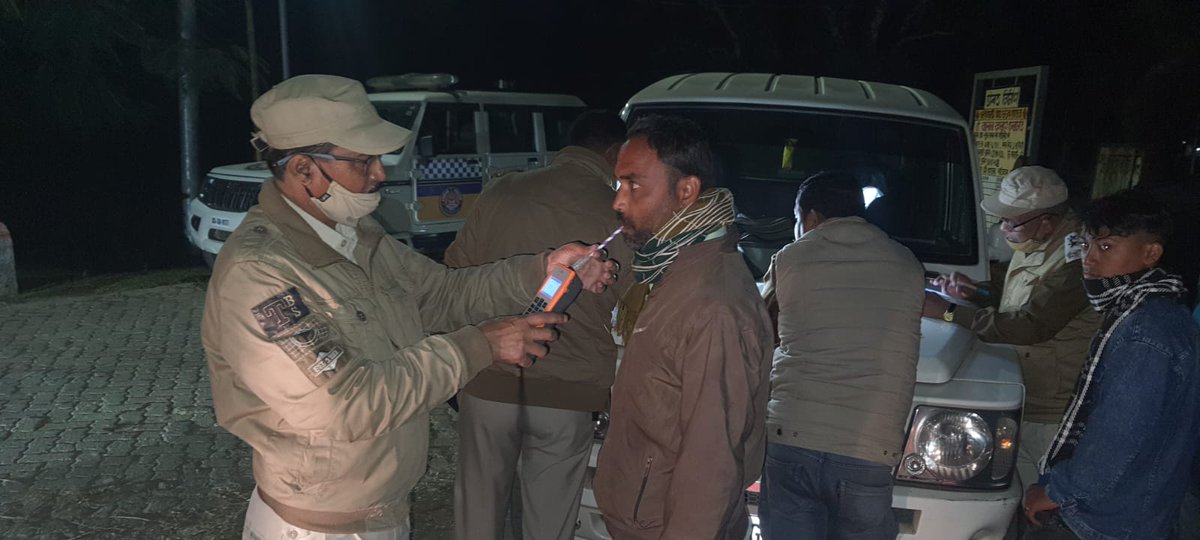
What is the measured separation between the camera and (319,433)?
2.09 meters

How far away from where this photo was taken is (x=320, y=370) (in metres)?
1.98

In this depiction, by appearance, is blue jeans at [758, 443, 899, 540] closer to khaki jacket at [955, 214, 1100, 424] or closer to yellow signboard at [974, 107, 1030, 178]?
khaki jacket at [955, 214, 1100, 424]

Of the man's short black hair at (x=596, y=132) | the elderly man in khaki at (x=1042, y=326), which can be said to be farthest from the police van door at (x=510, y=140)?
the elderly man in khaki at (x=1042, y=326)

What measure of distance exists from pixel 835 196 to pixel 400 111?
918 centimetres

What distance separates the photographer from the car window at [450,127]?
11.1m

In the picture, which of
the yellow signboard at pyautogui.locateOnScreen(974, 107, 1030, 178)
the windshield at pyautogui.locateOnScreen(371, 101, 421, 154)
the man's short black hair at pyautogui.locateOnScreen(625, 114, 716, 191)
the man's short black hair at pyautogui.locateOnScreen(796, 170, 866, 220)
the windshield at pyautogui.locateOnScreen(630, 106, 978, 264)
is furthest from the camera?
the windshield at pyautogui.locateOnScreen(371, 101, 421, 154)

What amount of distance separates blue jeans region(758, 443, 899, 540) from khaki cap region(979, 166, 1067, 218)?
1.75m

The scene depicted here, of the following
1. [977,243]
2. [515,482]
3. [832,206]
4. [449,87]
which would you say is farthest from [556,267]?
[449,87]

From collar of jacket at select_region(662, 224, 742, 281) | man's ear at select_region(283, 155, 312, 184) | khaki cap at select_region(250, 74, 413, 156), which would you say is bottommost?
collar of jacket at select_region(662, 224, 742, 281)

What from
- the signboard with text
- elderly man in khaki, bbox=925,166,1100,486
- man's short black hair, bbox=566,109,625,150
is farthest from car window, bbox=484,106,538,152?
elderly man in khaki, bbox=925,166,1100,486

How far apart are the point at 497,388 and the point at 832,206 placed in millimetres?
1365

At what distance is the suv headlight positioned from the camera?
2.95 meters

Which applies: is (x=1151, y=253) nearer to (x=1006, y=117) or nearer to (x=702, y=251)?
(x=702, y=251)

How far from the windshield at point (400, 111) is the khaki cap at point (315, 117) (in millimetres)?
8900
